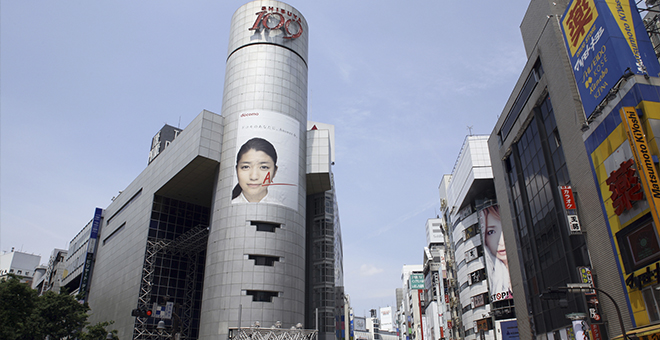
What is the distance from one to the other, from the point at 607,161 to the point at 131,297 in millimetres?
59955

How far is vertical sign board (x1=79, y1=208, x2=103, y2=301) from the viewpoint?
268ft

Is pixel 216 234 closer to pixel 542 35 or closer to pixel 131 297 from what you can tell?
pixel 131 297

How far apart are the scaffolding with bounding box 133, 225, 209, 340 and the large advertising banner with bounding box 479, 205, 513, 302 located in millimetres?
41422

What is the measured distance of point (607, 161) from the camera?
2723 centimetres

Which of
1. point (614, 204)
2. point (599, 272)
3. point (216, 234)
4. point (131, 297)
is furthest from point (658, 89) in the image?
point (131, 297)

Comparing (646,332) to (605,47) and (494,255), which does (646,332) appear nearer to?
(605,47)

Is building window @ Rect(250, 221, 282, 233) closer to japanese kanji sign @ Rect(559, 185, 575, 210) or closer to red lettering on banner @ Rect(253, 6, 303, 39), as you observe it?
red lettering on banner @ Rect(253, 6, 303, 39)

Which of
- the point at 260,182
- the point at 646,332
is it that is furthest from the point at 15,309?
the point at 646,332

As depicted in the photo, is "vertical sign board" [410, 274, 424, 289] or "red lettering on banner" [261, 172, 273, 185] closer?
"red lettering on banner" [261, 172, 273, 185]

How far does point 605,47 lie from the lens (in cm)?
2798

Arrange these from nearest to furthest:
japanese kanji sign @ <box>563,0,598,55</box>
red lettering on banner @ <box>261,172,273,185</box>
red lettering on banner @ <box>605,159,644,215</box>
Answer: red lettering on banner @ <box>605,159,644,215</box> < japanese kanji sign @ <box>563,0,598,55</box> < red lettering on banner @ <box>261,172,273,185</box>

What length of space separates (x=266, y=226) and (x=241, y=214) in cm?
341

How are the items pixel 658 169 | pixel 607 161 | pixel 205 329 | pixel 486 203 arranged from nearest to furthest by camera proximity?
pixel 658 169 < pixel 607 161 < pixel 205 329 < pixel 486 203

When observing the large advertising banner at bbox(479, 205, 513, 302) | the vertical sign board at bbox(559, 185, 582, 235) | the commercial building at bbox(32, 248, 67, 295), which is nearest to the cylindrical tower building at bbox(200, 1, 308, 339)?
the large advertising banner at bbox(479, 205, 513, 302)
